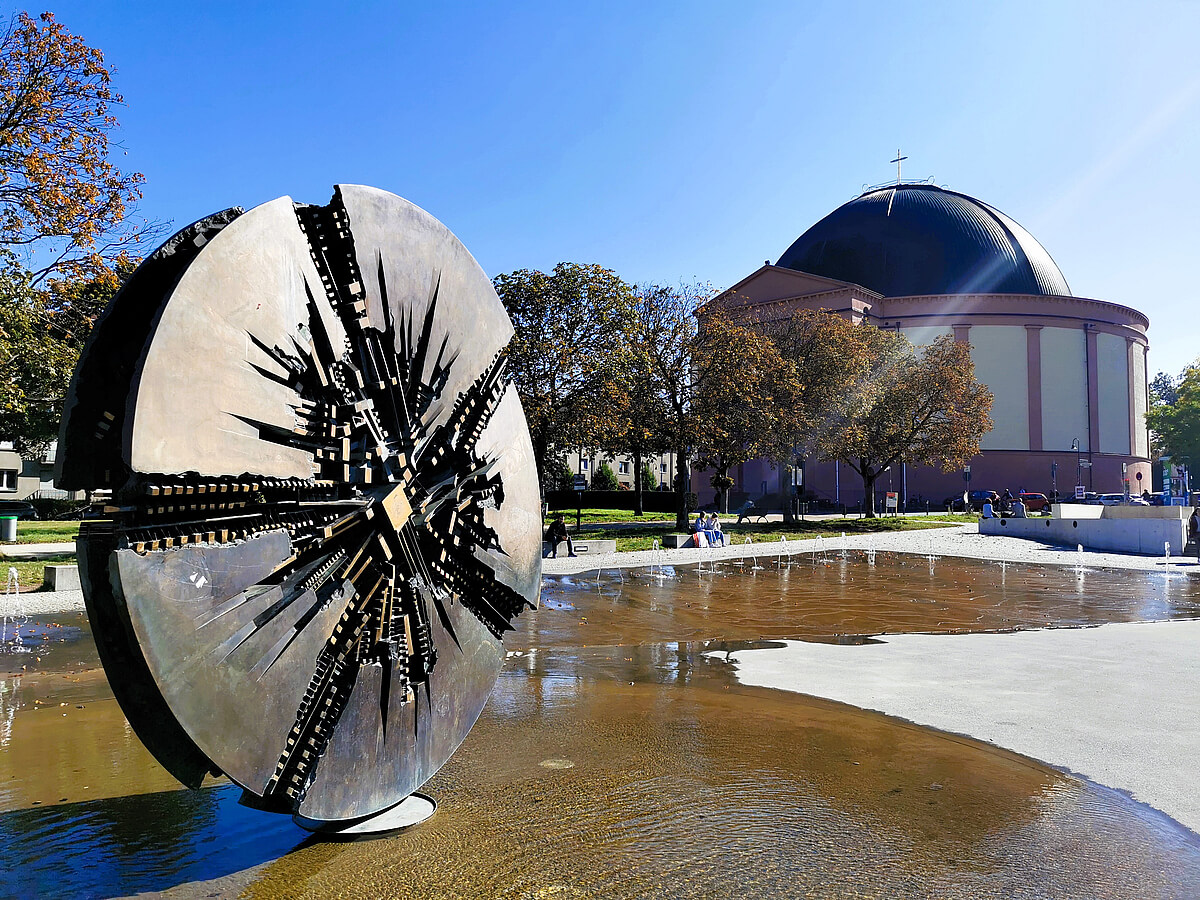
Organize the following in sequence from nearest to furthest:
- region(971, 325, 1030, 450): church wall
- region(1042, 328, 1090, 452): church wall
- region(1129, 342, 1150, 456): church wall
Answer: region(971, 325, 1030, 450): church wall < region(1042, 328, 1090, 452): church wall < region(1129, 342, 1150, 456): church wall

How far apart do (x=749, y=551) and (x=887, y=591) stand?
898 cm

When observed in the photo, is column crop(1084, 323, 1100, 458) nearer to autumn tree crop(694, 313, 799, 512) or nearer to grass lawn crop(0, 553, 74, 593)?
autumn tree crop(694, 313, 799, 512)

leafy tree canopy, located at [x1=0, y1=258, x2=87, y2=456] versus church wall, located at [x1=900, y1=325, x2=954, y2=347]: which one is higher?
church wall, located at [x1=900, y1=325, x2=954, y2=347]

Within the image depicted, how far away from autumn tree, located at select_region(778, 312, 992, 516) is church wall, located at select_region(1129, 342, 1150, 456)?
1251 inches

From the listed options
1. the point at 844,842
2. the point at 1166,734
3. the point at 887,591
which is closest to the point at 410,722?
the point at 844,842

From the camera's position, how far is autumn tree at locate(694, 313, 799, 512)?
3111 cm

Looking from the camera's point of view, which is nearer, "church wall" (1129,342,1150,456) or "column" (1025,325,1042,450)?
"column" (1025,325,1042,450)

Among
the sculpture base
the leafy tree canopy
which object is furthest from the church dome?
the sculpture base

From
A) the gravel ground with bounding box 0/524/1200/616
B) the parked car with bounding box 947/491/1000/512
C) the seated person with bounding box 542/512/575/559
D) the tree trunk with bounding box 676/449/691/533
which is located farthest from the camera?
the parked car with bounding box 947/491/1000/512

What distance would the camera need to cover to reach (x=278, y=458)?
3555 mm

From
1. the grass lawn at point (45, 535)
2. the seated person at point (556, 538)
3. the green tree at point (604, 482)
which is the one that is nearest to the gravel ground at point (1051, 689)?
the seated person at point (556, 538)

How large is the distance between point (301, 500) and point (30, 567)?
15.8m

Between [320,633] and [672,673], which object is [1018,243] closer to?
[672,673]

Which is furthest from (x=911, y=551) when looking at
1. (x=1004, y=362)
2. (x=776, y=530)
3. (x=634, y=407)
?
(x=1004, y=362)
